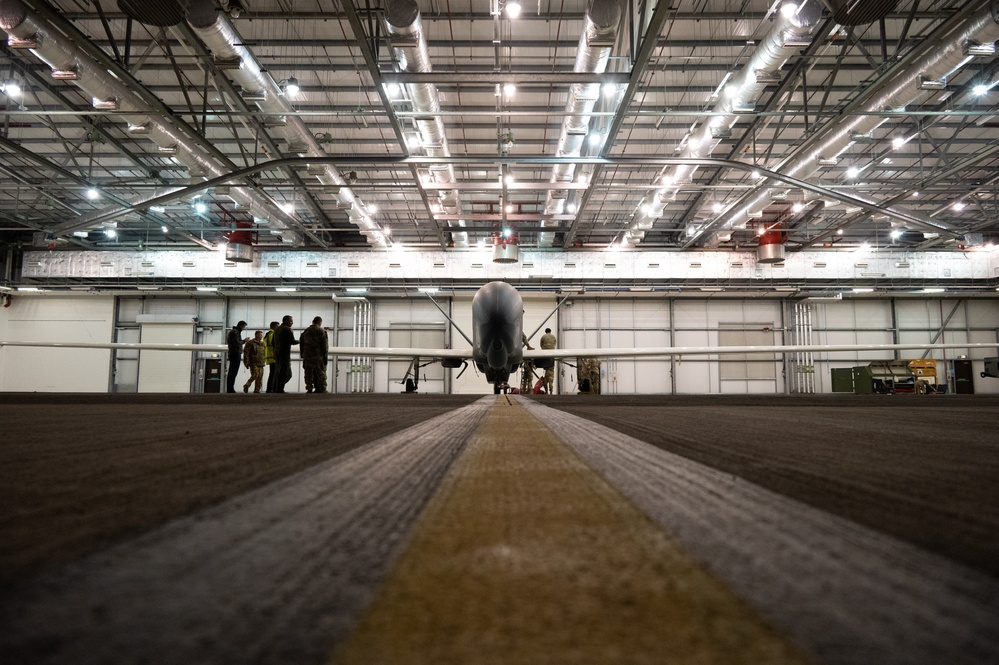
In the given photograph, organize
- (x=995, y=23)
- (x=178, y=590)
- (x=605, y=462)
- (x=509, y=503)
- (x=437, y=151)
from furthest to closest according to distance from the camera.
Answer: (x=437, y=151) < (x=995, y=23) < (x=605, y=462) < (x=509, y=503) < (x=178, y=590)

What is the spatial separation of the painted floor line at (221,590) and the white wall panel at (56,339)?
20436mm

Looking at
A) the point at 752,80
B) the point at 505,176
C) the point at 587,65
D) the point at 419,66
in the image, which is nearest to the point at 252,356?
the point at 505,176

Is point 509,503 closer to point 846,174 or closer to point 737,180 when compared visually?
point 737,180

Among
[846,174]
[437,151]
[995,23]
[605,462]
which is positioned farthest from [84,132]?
[846,174]

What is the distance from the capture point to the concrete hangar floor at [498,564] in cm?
23

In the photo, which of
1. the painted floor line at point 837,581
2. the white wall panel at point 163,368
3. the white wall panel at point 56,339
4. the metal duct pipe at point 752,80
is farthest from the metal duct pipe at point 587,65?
the white wall panel at point 56,339

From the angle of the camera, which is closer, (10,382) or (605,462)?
(605,462)

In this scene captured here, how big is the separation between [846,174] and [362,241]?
13285mm

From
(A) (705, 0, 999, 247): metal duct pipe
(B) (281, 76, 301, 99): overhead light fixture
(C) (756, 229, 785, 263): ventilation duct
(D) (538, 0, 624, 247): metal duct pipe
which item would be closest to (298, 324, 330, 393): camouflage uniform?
(B) (281, 76, 301, 99): overhead light fixture

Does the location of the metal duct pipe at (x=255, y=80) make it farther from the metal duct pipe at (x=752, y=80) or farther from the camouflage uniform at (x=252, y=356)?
the metal duct pipe at (x=752, y=80)

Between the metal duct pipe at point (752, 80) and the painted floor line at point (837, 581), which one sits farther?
the metal duct pipe at point (752, 80)

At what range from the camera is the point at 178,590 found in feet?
0.97

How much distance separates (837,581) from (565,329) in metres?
17.4

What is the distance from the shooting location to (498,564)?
34 cm
